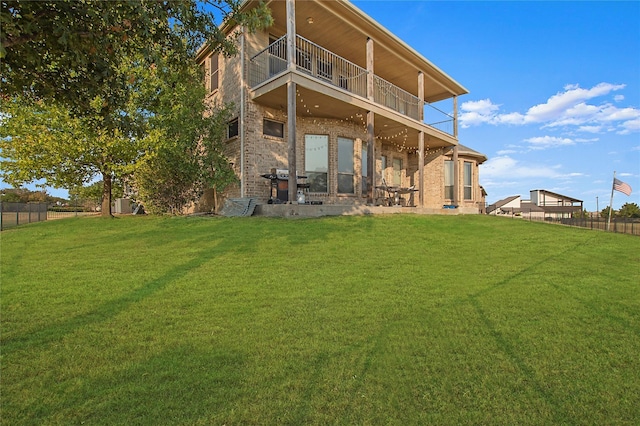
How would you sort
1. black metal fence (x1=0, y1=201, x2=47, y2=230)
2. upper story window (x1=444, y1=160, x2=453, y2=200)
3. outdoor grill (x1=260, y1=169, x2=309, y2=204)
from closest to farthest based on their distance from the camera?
outdoor grill (x1=260, y1=169, x2=309, y2=204) → black metal fence (x1=0, y1=201, x2=47, y2=230) → upper story window (x1=444, y1=160, x2=453, y2=200)

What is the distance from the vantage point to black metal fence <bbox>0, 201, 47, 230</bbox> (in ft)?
39.0

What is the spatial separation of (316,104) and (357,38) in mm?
3354

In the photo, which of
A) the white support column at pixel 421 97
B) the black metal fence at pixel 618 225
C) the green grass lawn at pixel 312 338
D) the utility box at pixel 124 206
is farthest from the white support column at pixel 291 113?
the black metal fence at pixel 618 225

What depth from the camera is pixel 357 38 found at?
12.6 m

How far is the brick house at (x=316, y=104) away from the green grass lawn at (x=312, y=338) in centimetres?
533

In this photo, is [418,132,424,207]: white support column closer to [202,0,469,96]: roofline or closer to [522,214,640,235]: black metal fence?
[202,0,469,96]: roofline

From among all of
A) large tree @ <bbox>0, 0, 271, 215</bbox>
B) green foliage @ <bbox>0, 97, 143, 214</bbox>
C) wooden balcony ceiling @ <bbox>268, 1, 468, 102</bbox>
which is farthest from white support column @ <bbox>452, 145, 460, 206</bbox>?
large tree @ <bbox>0, 0, 271, 215</bbox>

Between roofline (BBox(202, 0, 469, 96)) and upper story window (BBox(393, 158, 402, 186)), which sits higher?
roofline (BBox(202, 0, 469, 96))

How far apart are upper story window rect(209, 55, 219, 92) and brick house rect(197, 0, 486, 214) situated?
0.20 ft

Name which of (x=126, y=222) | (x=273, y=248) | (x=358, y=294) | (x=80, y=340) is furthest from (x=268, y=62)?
(x=80, y=340)

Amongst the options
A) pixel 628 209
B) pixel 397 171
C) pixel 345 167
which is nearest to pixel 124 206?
pixel 345 167

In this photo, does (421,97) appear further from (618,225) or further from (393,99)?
(618,225)

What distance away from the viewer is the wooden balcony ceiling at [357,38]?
10930 millimetres

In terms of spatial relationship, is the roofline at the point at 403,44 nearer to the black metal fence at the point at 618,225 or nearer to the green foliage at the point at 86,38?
the green foliage at the point at 86,38
